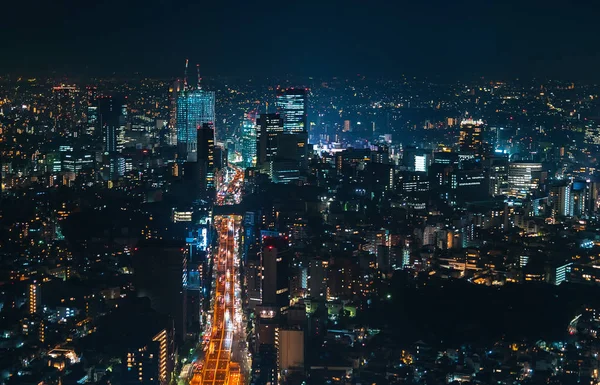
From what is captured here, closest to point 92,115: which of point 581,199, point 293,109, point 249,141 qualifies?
point 249,141

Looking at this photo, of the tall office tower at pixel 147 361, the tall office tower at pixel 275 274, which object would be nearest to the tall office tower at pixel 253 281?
the tall office tower at pixel 275 274

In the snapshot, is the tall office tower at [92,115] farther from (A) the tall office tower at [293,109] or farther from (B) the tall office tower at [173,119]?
(A) the tall office tower at [293,109]

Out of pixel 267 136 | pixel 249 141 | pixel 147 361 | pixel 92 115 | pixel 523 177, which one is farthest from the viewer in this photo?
pixel 249 141

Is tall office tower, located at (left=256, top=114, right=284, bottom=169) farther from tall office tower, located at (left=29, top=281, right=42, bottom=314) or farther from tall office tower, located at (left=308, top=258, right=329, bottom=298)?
tall office tower, located at (left=29, top=281, right=42, bottom=314)

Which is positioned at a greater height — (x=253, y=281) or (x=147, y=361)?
(x=253, y=281)

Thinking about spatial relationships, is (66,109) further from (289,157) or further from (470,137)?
(470,137)
